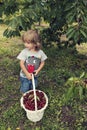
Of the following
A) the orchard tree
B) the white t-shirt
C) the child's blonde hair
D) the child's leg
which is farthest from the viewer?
the child's leg

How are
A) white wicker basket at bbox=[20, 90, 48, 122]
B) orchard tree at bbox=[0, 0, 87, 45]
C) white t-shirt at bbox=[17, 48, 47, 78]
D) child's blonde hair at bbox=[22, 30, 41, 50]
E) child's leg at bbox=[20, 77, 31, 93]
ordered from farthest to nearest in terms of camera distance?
child's leg at bbox=[20, 77, 31, 93]
white t-shirt at bbox=[17, 48, 47, 78]
child's blonde hair at bbox=[22, 30, 41, 50]
white wicker basket at bbox=[20, 90, 48, 122]
orchard tree at bbox=[0, 0, 87, 45]

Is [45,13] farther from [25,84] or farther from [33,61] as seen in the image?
[25,84]

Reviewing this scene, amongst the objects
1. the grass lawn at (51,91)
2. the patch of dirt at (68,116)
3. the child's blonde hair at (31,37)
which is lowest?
the patch of dirt at (68,116)

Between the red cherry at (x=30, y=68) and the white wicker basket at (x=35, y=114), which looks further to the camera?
the red cherry at (x=30, y=68)

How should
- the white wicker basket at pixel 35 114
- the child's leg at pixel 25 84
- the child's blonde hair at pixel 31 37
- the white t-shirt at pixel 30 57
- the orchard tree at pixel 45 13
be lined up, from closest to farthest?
the orchard tree at pixel 45 13 < the white wicker basket at pixel 35 114 < the child's blonde hair at pixel 31 37 < the white t-shirt at pixel 30 57 < the child's leg at pixel 25 84

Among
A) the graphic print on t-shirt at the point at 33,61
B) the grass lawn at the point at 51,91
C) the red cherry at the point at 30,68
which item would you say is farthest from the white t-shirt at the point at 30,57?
the grass lawn at the point at 51,91

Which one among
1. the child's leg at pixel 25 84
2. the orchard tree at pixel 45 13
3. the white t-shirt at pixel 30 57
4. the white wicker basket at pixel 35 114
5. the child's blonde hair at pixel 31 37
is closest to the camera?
the orchard tree at pixel 45 13

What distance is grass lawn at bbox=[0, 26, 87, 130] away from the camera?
16.4 ft

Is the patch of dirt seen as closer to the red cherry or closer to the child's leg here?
the child's leg

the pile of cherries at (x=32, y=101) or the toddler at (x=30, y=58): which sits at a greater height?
the toddler at (x=30, y=58)

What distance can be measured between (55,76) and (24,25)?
190 cm

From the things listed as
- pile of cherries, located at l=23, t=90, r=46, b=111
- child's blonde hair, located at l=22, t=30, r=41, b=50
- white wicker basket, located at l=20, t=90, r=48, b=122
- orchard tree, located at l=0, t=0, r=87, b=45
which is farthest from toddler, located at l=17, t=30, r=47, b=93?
white wicker basket, located at l=20, t=90, r=48, b=122

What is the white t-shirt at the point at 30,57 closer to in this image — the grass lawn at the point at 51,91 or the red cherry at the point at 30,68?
the red cherry at the point at 30,68

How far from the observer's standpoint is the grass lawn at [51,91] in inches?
197
